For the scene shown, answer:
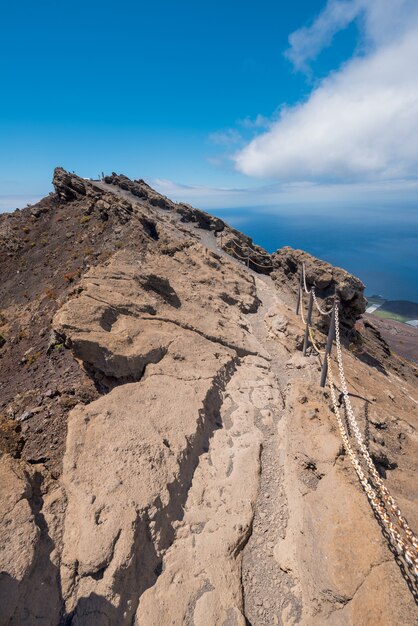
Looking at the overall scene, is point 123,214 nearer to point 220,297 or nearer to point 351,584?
point 220,297

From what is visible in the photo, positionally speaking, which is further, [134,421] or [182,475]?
[134,421]

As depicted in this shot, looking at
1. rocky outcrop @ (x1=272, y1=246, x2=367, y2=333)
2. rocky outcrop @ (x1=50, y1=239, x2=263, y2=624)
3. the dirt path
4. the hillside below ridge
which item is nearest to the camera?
the hillside below ridge

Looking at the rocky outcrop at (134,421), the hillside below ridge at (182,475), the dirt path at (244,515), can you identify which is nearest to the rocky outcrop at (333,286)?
the hillside below ridge at (182,475)

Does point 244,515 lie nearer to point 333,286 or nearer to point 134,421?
point 134,421

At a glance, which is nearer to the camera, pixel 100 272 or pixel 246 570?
pixel 246 570

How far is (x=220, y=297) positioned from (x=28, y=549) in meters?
12.2

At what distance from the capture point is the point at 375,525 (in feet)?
17.9

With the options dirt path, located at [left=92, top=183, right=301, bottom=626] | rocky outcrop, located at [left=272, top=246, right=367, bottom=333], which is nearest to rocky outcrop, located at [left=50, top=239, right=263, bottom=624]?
dirt path, located at [left=92, top=183, right=301, bottom=626]

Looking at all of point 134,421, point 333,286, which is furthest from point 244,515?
point 333,286

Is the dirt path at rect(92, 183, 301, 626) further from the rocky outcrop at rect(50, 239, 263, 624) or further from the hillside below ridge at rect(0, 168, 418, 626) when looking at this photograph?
the rocky outcrop at rect(50, 239, 263, 624)

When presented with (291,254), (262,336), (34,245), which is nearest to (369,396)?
(262,336)

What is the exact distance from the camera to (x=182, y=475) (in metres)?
6.77

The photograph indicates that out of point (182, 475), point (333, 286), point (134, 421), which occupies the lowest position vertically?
point (182, 475)

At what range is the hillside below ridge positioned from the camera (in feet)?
16.1
